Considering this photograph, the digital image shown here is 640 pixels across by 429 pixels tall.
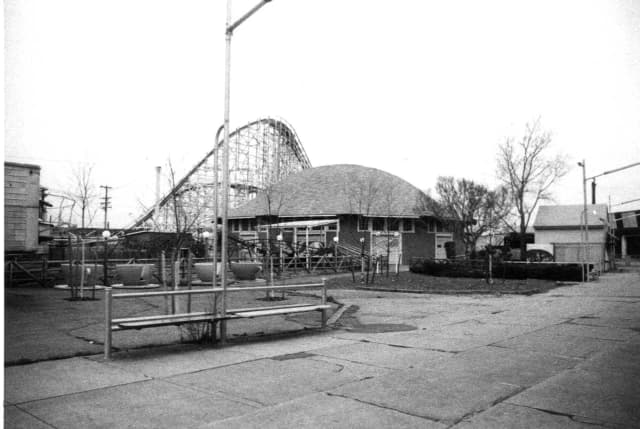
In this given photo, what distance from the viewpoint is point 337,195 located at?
49656 mm

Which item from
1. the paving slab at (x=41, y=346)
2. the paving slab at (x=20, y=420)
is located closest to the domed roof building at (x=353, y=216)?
the paving slab at (x=41, y=346)

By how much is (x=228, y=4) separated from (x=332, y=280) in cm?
1765

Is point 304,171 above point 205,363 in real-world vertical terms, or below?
above

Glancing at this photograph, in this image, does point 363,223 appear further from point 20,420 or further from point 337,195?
point 20,420

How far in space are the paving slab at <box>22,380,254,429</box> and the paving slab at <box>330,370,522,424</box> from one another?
1297mm

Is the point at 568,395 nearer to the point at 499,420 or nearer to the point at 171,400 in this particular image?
the point at 499,420

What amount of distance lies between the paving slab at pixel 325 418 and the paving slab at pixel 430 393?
184 millimetres

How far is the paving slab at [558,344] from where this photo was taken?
27.8 ft

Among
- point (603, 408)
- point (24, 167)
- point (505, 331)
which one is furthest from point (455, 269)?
point (603, 408)

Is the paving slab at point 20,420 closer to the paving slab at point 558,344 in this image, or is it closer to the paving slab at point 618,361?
the paving slab at point 618,361

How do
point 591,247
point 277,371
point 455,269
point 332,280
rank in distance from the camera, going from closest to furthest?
point 277,371 → point 332,280 → point 455,269 → point 591,247

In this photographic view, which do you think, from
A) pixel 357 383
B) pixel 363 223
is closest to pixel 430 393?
pixel 357 383

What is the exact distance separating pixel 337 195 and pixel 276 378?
141ft

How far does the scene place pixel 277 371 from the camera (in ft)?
23.5
